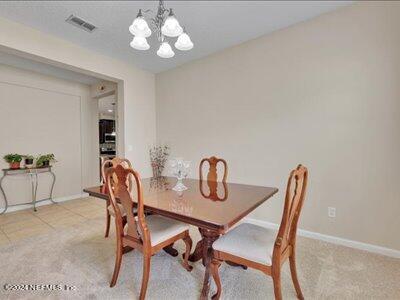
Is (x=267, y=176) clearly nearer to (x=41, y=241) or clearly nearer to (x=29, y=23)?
(x=41, y=241)

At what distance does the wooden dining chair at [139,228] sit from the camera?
1481mm

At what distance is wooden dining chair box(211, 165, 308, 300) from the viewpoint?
4.30 ft

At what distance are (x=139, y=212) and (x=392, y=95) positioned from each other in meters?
2.54

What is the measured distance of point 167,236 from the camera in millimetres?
1686

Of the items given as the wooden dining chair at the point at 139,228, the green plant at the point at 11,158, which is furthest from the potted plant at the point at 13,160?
the wooden dining chair at the point at 139,228

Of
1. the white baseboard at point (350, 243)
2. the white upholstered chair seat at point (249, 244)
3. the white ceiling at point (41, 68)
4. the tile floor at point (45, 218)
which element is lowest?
the tile floor at point (45, 218)

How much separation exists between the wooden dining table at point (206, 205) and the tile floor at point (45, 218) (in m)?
1.57

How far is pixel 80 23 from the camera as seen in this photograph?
2504mm

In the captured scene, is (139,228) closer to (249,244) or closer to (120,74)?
(249,244)

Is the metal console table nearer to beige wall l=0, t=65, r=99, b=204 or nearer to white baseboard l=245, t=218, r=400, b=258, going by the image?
beige wall l=0, t=65, r=99, b=204

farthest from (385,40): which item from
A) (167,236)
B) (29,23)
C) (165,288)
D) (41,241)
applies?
(41,241)

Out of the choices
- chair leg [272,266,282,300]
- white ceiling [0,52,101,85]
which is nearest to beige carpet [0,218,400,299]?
chair leg [272,266,282,300]

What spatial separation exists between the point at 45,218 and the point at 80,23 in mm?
2852

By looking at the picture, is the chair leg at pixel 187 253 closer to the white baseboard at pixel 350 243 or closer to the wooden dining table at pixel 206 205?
the wooden dining table at pixel 206 205
